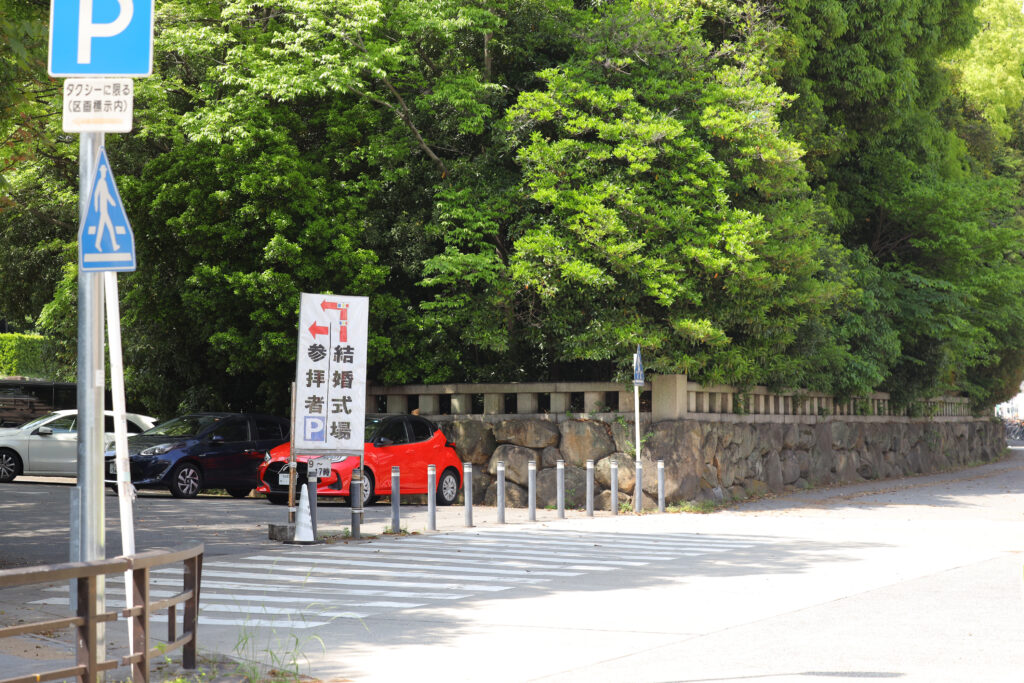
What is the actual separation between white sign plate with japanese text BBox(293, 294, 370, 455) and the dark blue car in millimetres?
7167

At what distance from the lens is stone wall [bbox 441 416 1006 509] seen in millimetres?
21656

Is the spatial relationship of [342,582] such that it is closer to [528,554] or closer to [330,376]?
[528,554]

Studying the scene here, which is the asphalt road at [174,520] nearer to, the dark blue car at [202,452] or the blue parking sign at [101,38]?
the dark blue car at [202,452]

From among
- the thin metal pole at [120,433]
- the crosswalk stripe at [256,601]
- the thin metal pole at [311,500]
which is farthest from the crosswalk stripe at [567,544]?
the thin metal pole at [120,433]

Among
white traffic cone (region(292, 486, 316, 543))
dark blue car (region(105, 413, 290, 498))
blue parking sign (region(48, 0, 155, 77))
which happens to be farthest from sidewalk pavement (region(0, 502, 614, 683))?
dark blue car (region(105, 413, 290, 498))

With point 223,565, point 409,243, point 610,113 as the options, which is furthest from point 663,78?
point 223,565

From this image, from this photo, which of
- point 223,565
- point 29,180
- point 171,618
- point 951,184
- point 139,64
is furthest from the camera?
point 951,184

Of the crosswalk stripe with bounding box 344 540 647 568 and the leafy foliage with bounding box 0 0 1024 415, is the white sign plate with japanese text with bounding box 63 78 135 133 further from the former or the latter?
the leafy foliage with bounding box 0 0 1024 415

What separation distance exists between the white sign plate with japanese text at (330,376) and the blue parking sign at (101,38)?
976 centimetres

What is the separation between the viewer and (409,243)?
2380cm

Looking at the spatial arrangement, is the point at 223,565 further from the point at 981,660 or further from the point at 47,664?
the point at 981,660

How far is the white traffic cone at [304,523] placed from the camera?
14773 mm

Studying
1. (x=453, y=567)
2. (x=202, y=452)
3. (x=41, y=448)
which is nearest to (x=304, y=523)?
(x=453, y=567)

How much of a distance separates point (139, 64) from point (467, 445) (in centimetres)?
1796
